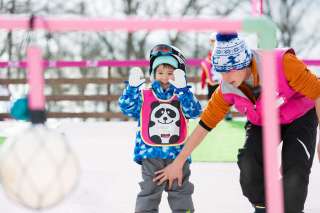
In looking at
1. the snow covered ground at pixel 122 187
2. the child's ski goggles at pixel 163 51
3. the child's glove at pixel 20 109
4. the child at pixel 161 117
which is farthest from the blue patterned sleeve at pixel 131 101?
the child's glove at pixel 20 109

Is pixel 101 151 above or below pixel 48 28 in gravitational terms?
below

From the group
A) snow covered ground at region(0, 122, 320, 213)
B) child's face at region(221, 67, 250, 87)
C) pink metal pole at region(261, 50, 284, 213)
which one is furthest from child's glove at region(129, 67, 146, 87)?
pink metal pole at region(261, 50, 284, 213)

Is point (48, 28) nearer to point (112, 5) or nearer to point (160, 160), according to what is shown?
point (160, 160)

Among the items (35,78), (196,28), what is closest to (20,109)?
(35,78)

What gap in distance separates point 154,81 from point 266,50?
1723 millimetres

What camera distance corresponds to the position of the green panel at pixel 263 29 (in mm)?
1758

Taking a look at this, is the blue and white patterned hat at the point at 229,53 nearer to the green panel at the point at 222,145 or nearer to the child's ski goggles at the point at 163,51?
the child's ski goggles at the point at 163,51

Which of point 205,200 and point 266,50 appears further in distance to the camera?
point 205,200

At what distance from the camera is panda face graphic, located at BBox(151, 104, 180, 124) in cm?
338

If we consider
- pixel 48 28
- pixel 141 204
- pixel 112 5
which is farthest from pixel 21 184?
pixel 112 5

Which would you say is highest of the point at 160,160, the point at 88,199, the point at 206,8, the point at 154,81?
the point at 206,8

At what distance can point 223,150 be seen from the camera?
257 inches

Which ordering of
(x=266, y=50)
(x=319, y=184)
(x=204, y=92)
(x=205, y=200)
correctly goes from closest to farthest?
(x=266, y=50) → (x=205, y=200) → (x=319, y=184) → (x=204, y=92)

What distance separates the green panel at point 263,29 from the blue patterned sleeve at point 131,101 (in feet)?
5.24
